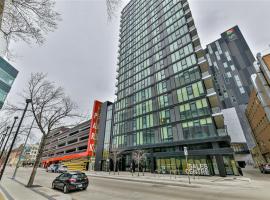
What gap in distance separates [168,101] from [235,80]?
7945 cm

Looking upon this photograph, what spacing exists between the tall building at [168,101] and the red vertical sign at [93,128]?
11077mm

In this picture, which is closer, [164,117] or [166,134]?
[166,134]

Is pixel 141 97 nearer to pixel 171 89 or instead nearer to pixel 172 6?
pixel 171 89

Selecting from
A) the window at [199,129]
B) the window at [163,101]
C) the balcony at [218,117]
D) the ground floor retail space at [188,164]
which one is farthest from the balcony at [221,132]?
the window at [163,101]

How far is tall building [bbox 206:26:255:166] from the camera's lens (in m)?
64.0

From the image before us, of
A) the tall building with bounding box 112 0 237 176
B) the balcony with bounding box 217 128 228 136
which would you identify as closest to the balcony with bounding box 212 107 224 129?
the tall building with bounding box 112 0 237 176

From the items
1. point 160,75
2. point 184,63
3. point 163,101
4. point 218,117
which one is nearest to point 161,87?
point 160,75

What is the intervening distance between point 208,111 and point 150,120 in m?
13.4

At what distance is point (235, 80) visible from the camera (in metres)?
90.4

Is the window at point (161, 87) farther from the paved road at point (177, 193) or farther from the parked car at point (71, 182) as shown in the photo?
the parked car at point (71, 182)

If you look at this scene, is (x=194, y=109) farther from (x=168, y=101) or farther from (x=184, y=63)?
(x=184, y=63)

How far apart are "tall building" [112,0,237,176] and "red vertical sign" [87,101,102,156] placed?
36.3 feet

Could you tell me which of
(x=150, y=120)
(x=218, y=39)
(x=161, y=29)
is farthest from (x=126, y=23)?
(x=218, y=39)

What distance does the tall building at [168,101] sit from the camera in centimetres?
2582
